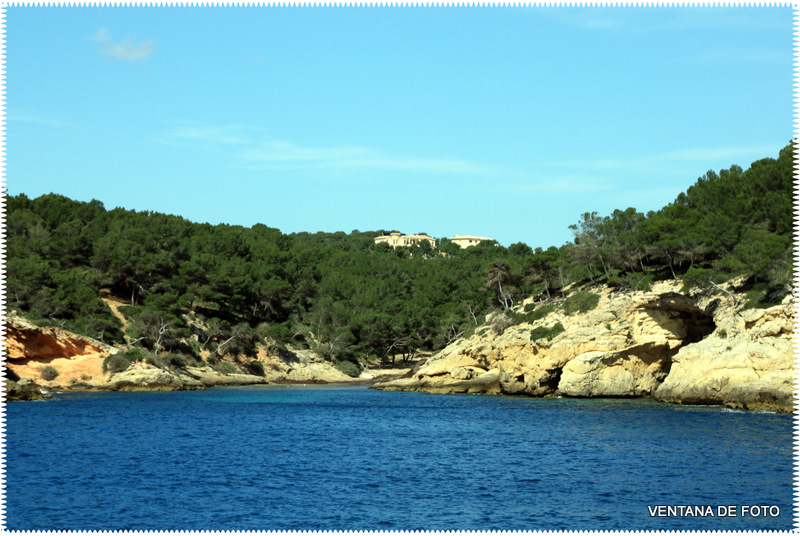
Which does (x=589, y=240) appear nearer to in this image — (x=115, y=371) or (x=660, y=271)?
(x=660, y=271)

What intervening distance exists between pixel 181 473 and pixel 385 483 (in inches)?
281

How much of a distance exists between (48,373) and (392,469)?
4627 cm

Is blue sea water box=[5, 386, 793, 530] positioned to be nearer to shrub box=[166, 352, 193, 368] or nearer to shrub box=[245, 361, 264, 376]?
shrub box=[166, 352, 193, 368]

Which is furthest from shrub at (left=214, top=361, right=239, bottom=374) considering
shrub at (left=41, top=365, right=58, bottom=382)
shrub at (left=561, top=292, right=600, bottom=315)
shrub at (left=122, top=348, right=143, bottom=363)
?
shrub at (left=561, top=292, right=600, bottom=315)

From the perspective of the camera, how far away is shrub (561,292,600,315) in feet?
202

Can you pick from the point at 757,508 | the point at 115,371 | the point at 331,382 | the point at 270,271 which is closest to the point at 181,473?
the point at 757,508

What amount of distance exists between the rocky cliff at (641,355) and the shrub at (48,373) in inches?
1282

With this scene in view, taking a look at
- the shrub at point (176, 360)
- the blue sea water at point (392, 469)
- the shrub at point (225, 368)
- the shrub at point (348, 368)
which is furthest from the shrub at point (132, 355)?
the shrub at point (348, 368)

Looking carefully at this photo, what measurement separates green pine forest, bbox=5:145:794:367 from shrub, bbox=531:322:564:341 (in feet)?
20.8

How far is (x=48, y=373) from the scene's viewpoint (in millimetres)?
63688

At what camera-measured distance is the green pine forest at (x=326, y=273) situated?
53844mm

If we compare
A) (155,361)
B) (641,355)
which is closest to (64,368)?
(155,361)

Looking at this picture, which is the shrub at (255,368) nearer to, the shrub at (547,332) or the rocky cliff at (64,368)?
the rocky cliff at (64,368)

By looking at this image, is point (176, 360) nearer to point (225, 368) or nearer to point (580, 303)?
point (225, 368)
